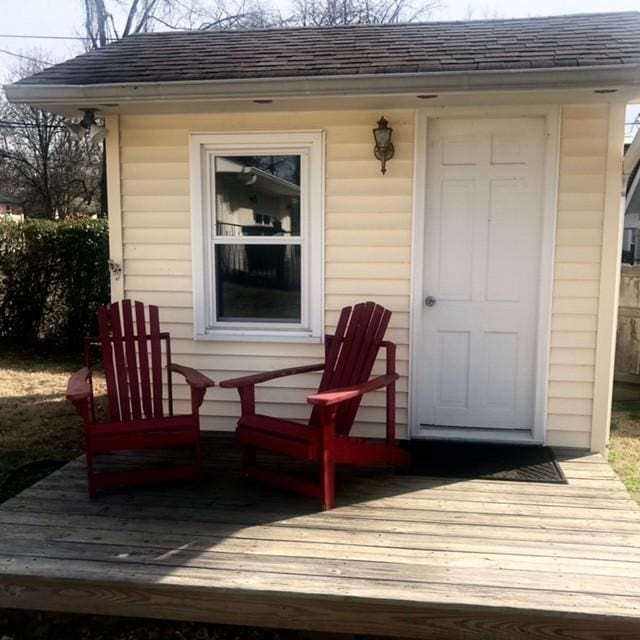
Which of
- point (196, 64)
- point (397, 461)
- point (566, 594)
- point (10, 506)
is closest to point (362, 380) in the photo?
point (397, 461)

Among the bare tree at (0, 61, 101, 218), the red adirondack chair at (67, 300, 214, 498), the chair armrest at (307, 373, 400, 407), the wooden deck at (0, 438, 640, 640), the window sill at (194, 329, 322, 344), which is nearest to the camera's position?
the wooden deck at (0, 438, 640, 640)

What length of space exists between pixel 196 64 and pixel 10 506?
2.75m

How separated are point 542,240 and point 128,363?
2577 millimetres

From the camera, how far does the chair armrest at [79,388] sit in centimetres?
291

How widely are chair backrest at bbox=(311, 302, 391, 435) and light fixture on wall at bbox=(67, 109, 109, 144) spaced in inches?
75.7

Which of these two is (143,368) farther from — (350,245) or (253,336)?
(350,245)

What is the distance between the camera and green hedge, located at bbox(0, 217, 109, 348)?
7.52m

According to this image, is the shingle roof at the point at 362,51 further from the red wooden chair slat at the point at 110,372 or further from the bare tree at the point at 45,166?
the bare tree at the point at 45,166

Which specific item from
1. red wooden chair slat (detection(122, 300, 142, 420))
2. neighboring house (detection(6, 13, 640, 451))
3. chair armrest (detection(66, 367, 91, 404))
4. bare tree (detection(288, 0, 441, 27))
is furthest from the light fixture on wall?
bare tree (detection(288, 0, 441, 27))

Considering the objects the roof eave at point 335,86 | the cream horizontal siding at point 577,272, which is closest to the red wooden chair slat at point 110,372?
the roof eave at point 335,86

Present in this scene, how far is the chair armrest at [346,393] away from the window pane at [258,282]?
0.98 metres

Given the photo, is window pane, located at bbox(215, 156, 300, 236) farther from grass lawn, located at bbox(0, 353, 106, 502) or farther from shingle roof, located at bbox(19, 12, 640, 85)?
grass lawn, located at bbox(0, 353, 106, 502)

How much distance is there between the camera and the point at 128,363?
3564mm

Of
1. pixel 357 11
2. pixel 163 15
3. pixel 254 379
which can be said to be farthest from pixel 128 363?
pixel 357 11
